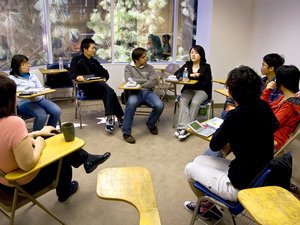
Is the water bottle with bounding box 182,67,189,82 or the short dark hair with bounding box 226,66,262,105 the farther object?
the water bottle with bounding box 182,67,189,82

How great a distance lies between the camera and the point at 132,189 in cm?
147

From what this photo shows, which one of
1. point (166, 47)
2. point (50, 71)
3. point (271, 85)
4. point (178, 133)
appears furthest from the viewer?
point (166, 47)

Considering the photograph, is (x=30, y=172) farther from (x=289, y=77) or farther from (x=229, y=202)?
(x=289, y=77)

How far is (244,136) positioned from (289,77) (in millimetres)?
1078

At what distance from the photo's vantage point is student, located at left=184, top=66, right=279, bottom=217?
1567 mm

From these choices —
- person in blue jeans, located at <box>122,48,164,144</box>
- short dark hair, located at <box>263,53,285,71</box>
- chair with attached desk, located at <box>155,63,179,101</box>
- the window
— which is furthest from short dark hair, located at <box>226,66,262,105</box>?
the window

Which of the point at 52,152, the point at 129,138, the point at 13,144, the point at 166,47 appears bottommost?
the point at 129,138

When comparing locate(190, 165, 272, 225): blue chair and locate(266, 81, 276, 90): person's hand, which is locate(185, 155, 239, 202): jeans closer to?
locate(190, 165, 272, 225): blue chair

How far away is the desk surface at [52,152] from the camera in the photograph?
1.51 m

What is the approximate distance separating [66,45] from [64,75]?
2.46ft

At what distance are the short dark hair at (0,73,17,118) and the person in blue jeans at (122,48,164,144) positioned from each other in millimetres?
2058

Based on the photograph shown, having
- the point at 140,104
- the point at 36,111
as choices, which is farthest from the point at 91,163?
the point at 140,104

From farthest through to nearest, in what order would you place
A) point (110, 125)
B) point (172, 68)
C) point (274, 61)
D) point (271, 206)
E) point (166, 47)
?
point (166, 47)
point (172, 68)
point (110, 125)
point (274, 61)
point (271, 206)

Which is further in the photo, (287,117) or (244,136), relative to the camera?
(287,117)
